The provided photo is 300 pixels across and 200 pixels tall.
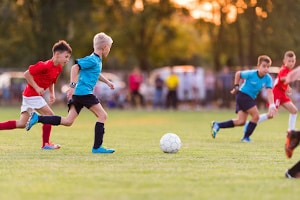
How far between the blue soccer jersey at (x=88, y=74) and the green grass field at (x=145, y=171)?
1039 millimetres

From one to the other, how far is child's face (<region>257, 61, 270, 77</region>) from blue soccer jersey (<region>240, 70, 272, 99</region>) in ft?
0.39

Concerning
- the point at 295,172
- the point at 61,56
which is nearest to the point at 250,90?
the point at 61,56

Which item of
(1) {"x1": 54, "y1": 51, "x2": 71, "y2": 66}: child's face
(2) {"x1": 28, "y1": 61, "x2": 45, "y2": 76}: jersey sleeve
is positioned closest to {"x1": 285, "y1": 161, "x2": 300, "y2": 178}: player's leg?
(1) {"x1": 54, "y1": 51, "x2": 71, "y2": 66}: child's face

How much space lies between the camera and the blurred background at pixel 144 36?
37969mm

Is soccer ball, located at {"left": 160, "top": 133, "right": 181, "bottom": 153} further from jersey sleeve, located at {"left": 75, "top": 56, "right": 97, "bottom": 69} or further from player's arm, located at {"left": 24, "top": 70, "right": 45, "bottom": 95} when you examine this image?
player's arm, located at {"left": 24, "top": 70, "right": 45, "bottom": 95}

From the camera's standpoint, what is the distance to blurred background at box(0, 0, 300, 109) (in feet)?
125

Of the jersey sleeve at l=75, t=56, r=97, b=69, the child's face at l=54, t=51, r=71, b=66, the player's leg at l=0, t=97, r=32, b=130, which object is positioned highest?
the child's face at l=54, t=51, r=71, b=66

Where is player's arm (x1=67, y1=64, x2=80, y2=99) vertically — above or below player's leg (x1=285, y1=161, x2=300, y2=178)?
above

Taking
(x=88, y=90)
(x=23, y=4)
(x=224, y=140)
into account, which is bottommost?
(x=224, y=140)

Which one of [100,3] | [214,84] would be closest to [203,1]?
[100,3]

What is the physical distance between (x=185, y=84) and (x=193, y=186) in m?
29.8

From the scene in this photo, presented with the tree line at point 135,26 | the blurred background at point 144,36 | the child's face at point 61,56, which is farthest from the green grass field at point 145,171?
the tree line at point 135,26

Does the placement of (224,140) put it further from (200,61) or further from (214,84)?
(200,61)

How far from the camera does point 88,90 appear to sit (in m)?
12.9
